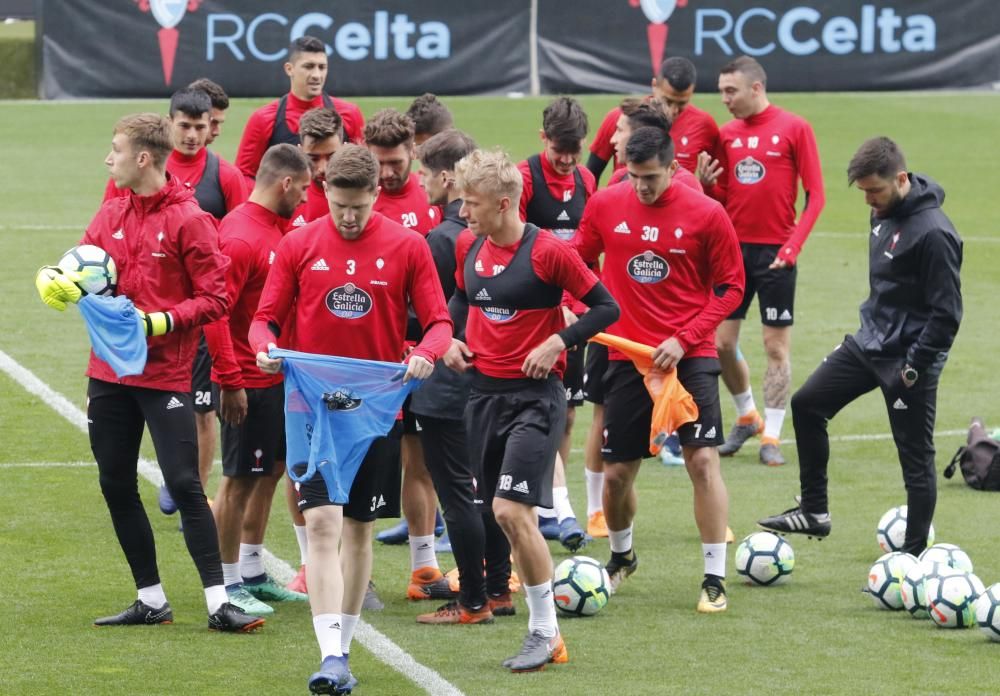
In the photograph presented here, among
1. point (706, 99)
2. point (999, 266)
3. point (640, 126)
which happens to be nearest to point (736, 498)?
point (640, 126)

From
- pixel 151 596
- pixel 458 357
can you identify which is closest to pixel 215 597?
pixel 151 596

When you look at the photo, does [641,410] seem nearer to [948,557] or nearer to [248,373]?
[948,557]

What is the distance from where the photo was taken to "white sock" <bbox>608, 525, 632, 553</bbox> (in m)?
9.25

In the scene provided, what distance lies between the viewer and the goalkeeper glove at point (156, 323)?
785 cm

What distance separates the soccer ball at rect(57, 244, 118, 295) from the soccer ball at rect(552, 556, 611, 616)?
8.28 ft

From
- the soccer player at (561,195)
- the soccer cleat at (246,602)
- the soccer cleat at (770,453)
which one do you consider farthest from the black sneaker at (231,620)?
the soccer cleat at (770,453)

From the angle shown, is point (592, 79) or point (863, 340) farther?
point (592, 79)

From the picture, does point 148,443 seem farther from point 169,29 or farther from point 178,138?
point 169,29

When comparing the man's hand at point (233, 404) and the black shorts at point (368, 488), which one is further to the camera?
the man's hand at point (233, 404)

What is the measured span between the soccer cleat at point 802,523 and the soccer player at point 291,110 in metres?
3.72

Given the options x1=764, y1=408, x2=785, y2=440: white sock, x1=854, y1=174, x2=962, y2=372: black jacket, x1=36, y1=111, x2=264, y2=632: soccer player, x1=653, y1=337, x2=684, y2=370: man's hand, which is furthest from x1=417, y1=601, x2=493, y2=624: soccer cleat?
x1=764, y1=408, x2=785, y2=440: white sock

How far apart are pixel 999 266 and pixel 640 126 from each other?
10.6 meters

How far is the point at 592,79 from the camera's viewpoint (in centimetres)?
2847

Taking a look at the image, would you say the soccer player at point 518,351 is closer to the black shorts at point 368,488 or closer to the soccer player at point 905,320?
the black shorts at point 368,488
